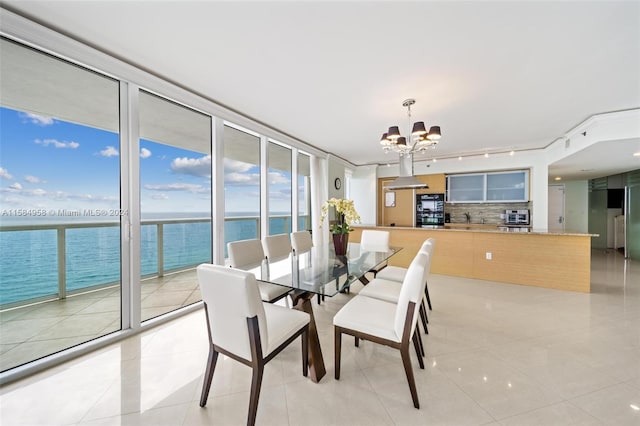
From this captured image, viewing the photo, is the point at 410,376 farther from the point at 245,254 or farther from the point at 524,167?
the point at 524,167

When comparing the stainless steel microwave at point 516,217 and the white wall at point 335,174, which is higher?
the white wall at point 335,174

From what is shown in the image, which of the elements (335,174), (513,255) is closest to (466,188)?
(513,255)

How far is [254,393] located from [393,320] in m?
1.00

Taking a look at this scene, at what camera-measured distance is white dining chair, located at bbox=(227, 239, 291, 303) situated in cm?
237

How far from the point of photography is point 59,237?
2.34m

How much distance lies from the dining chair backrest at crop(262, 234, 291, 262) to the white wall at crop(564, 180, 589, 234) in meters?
8.32

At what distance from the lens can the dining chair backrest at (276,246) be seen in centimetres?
297

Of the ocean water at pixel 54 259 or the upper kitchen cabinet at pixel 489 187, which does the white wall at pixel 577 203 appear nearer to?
the upper kitchen cabinet at pixel 489 187

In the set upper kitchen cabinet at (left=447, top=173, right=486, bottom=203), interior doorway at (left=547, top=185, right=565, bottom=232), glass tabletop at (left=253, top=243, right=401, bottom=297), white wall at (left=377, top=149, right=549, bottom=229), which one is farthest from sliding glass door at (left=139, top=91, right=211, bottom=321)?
interior doorway at (left=547, top=185, right=565, bottom=232)

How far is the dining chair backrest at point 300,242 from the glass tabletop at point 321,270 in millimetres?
366

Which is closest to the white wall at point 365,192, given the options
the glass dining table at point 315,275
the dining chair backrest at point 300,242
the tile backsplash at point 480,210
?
the tile backsplash at point 480,210

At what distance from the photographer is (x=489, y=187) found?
5.56 meters

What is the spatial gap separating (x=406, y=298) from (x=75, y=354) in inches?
106

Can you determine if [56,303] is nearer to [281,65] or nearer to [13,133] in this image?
[13,133]
